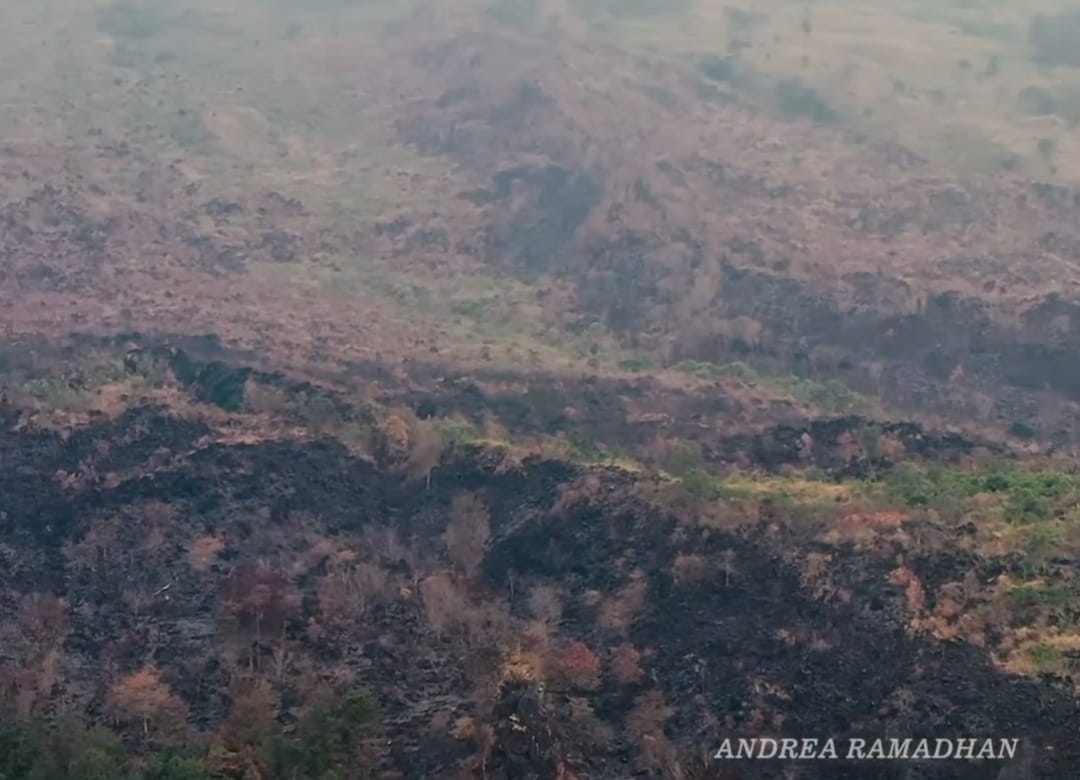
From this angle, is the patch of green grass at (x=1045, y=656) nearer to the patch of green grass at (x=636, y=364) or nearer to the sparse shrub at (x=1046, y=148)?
the patch of green grass at (x=636, y=364)

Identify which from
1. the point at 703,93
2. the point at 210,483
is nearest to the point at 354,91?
the point at 703,93

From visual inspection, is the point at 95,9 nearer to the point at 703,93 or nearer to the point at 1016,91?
the point at 703,93

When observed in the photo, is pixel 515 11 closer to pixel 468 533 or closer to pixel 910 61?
pixel 910 61

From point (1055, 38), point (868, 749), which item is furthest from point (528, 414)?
point (1055, 38)

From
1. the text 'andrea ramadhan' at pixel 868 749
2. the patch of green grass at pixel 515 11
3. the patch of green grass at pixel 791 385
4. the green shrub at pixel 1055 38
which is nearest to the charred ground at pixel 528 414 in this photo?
the patch of green grass at pixel 791 385

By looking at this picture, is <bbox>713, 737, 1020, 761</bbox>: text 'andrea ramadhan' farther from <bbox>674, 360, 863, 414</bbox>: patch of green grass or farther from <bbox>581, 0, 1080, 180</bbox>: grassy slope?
<bbox>581, 0, 1080, 180</bbox>: grassy slope
